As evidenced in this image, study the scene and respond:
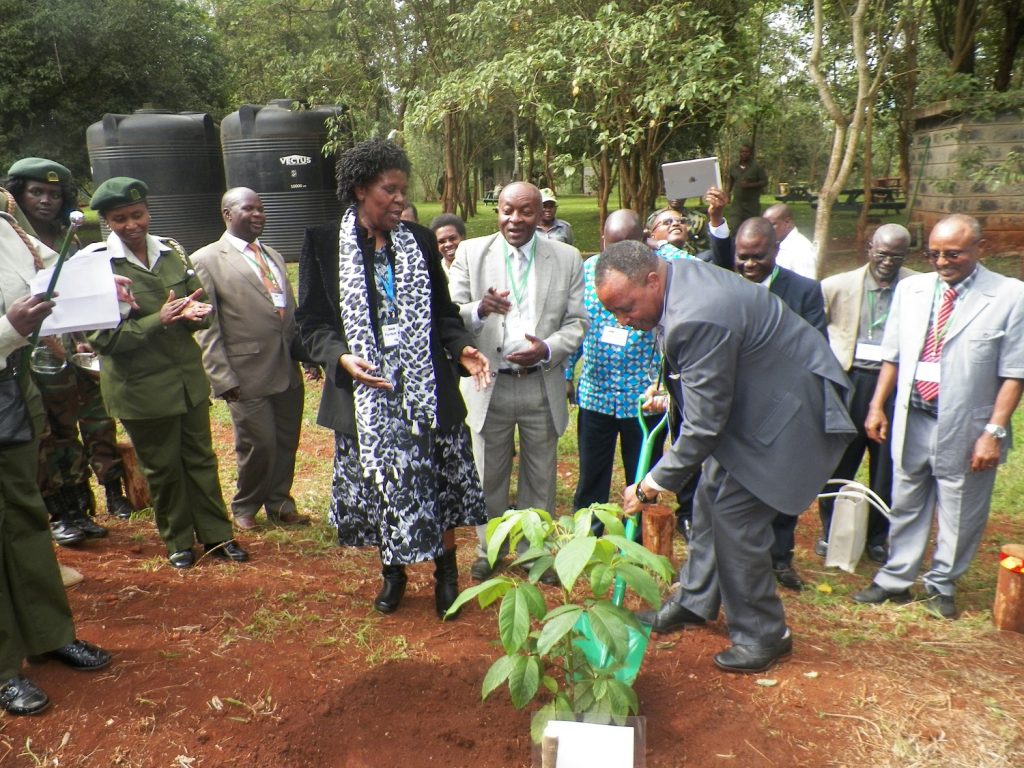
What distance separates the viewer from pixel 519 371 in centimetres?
380

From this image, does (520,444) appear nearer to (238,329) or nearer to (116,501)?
(238,329)

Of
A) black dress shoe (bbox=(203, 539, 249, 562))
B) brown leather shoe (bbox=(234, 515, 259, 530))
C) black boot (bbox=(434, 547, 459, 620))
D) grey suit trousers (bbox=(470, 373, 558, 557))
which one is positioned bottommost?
brown leather shoe (bbox=(234, 515, 259, 530))

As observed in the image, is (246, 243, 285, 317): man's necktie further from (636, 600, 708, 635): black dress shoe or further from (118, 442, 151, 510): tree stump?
(636, 600, 708, 635): black dress shoe

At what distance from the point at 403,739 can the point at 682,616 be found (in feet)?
4.52

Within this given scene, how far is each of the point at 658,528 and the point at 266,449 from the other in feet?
7.14

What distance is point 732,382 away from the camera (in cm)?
285

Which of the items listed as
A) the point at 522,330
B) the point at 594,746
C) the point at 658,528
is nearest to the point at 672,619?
the point at 658,528

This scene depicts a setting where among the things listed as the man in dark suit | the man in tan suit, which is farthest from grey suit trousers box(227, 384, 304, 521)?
the man in dark suit

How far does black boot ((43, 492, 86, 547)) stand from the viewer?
4.29m

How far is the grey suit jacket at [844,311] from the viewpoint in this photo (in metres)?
4.24

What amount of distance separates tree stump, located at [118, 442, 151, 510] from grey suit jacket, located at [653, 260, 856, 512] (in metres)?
3.36

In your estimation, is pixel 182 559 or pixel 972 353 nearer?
pixel 972 353

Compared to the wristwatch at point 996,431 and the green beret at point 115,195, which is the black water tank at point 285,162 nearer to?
the green beret at point 115,195

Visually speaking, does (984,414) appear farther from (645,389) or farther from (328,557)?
(328,557)
